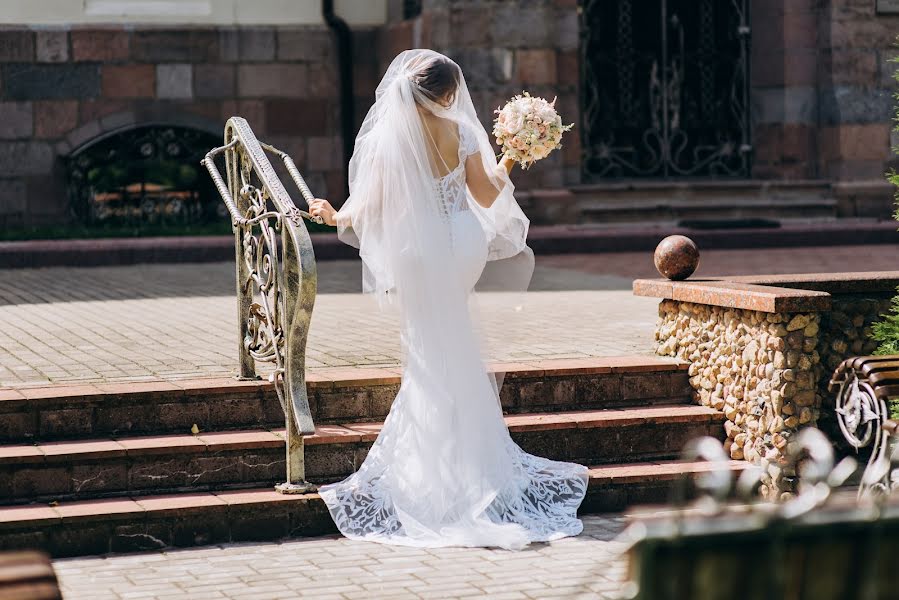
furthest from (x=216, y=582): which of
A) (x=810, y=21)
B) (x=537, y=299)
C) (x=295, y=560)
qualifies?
(x=810, y=21)

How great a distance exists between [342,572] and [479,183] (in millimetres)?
2026

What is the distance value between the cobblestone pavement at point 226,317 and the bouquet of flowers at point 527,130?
2.37ft

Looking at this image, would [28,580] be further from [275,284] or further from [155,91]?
[155,91]

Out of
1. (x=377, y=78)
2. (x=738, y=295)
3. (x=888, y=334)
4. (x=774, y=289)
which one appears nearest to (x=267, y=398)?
(x=738, y=295)

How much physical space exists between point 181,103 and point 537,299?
7254mm

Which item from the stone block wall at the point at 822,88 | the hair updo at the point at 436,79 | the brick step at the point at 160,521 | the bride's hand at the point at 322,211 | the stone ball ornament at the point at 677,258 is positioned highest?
the stone block wall at the point at 822,88

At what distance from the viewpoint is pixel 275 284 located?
730cm

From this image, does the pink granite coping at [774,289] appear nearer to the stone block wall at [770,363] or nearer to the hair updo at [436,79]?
the stone block wall at [770,363]

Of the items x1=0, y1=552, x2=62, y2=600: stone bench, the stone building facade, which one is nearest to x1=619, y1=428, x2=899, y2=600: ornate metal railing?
x1=0, y1=552, x2=62, y2=600: stone bench

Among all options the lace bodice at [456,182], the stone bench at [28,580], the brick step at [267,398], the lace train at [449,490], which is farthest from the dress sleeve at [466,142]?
the stone bench at [28,580]

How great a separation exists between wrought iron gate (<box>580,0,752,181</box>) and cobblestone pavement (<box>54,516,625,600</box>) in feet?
37.9

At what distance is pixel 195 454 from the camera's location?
702 centimetres

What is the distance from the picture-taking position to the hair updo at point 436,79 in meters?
7.03

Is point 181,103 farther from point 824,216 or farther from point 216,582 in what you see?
point 216,582
